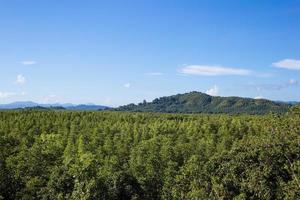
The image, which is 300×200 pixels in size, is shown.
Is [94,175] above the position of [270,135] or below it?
below

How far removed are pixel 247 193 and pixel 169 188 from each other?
1206 centimetres

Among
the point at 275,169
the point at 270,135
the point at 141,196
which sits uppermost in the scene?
the point at 270,135

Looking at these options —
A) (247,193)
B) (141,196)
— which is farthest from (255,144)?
(141,196)

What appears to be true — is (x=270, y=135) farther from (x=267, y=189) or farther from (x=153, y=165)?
(x=153, y=165)

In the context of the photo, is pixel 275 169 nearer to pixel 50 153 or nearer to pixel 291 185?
pixel 291 185

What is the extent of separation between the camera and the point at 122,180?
62.3 m

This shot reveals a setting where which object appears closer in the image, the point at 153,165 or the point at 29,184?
the point at 29,184

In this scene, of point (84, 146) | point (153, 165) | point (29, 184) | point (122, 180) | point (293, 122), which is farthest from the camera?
point (84, 146)

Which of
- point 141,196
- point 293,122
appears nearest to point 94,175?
point 141,196

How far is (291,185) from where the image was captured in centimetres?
5803

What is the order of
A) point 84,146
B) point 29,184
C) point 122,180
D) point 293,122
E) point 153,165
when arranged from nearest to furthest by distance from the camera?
point 29,184 → point 122,180 → point 293,122 → point 153,165 → point 84,146

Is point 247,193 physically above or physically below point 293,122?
below

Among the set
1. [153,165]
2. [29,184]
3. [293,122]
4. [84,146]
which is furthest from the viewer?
[84,146]

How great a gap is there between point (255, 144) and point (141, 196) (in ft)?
62.0
